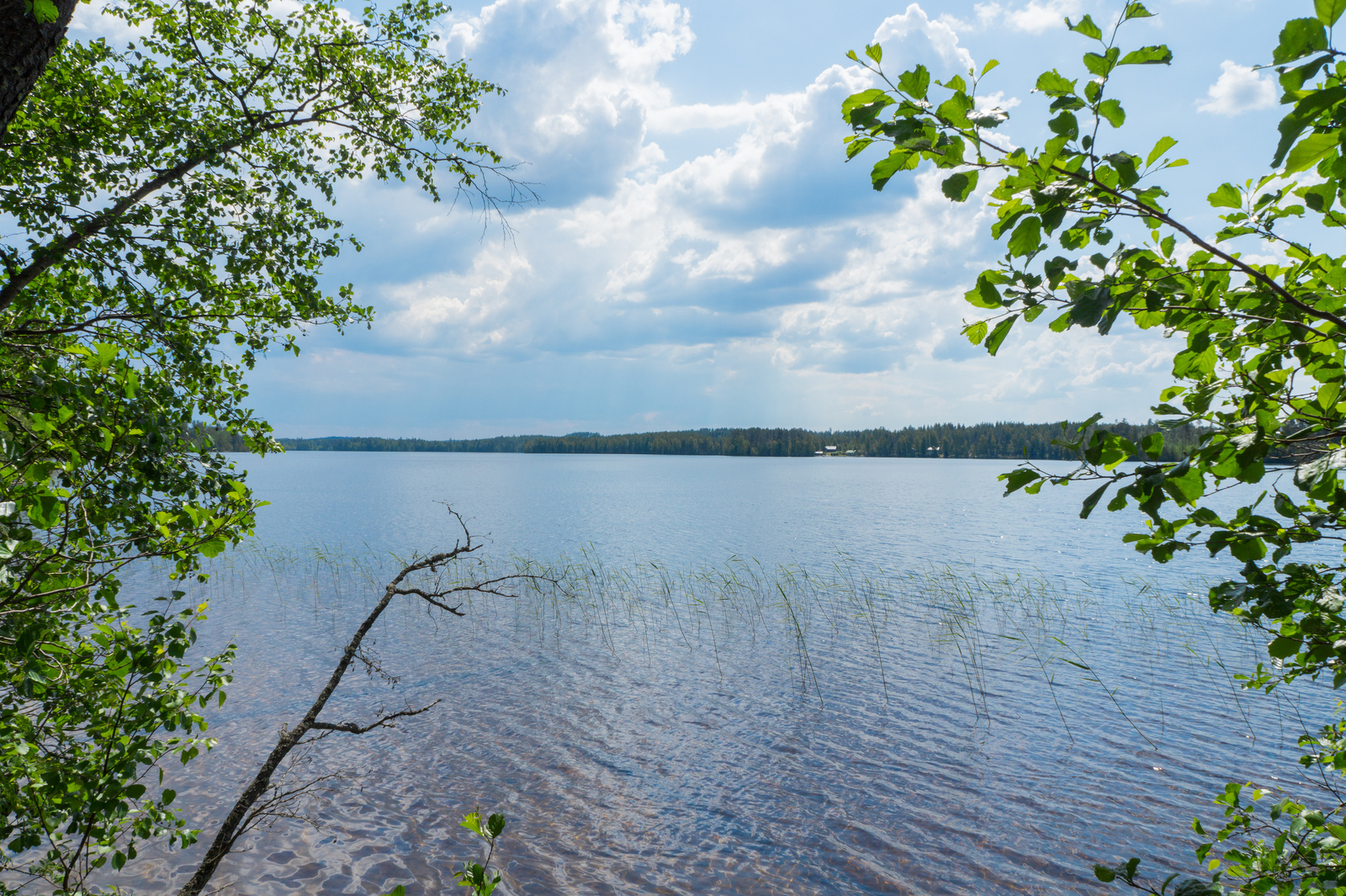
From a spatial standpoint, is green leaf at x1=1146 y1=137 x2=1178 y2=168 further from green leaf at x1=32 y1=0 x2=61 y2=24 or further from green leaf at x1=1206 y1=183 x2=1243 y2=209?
green leaf at x1=32 y1=0 x2=61 y2=24

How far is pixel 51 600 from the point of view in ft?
9.87

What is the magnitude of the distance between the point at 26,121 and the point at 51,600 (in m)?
4.52

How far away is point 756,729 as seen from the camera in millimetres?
11203

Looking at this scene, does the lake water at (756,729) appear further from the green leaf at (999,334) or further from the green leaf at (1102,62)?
the green leaf at (1102,62)

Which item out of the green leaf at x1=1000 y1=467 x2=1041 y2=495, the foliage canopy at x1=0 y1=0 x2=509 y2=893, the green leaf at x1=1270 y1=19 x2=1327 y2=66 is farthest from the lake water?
the green leaf at x1=1270 y1=19 x2=1327 y2=66

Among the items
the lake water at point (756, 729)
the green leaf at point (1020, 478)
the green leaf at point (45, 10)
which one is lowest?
the lake water at point (756, 729)

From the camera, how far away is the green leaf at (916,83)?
5.91ft

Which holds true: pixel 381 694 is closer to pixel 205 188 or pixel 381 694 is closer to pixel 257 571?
pixel 205 188

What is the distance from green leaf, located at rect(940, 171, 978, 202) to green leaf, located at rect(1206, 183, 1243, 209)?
131cm

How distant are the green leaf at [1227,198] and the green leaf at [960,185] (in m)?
1.31

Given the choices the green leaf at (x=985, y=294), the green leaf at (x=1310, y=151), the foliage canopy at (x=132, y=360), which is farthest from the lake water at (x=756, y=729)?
the green leaf at (x=1310, y=151)

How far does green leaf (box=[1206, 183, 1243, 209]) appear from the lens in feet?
7.99

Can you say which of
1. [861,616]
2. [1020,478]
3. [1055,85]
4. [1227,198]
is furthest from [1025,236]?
[861,616]

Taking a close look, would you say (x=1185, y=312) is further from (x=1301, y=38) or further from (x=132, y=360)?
(x=132, y=360)
